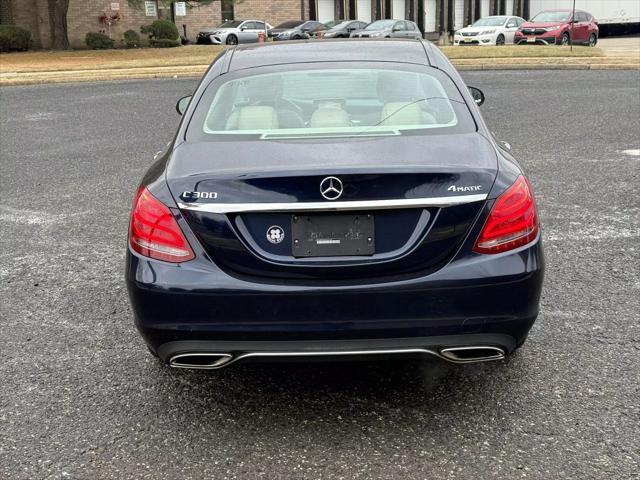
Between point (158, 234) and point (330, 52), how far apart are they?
167cm

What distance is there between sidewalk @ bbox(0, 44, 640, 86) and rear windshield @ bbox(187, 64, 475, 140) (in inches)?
636

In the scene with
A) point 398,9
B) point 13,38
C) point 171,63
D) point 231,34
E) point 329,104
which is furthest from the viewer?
point 398,9

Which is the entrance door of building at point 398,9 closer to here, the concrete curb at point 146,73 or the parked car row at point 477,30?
the parked car row at point 477,30

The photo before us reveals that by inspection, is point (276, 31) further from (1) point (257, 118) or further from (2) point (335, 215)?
(2) point (335, 215)

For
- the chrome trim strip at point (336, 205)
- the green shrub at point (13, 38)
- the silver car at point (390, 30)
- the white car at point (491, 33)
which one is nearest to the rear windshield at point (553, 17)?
the white car at point (491, 33)

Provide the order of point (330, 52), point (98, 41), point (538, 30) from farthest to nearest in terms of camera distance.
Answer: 1. point (98, 41)
2. point (538, 30)
3. point (330, 52)

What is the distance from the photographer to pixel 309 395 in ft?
11.5

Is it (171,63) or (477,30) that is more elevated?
(477,30)

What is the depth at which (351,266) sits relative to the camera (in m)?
2.94

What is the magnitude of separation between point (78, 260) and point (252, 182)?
2.95 m

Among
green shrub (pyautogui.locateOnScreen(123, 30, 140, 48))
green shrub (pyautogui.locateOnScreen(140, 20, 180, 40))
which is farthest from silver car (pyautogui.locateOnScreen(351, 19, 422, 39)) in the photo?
green shrub (pyautogui.locateOnScreen(123, 30, 140, 48))

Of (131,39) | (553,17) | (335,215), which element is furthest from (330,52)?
(131,39)

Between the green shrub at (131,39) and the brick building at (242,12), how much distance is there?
116 cm

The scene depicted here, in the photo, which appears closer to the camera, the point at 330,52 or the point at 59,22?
the point at 330,52
